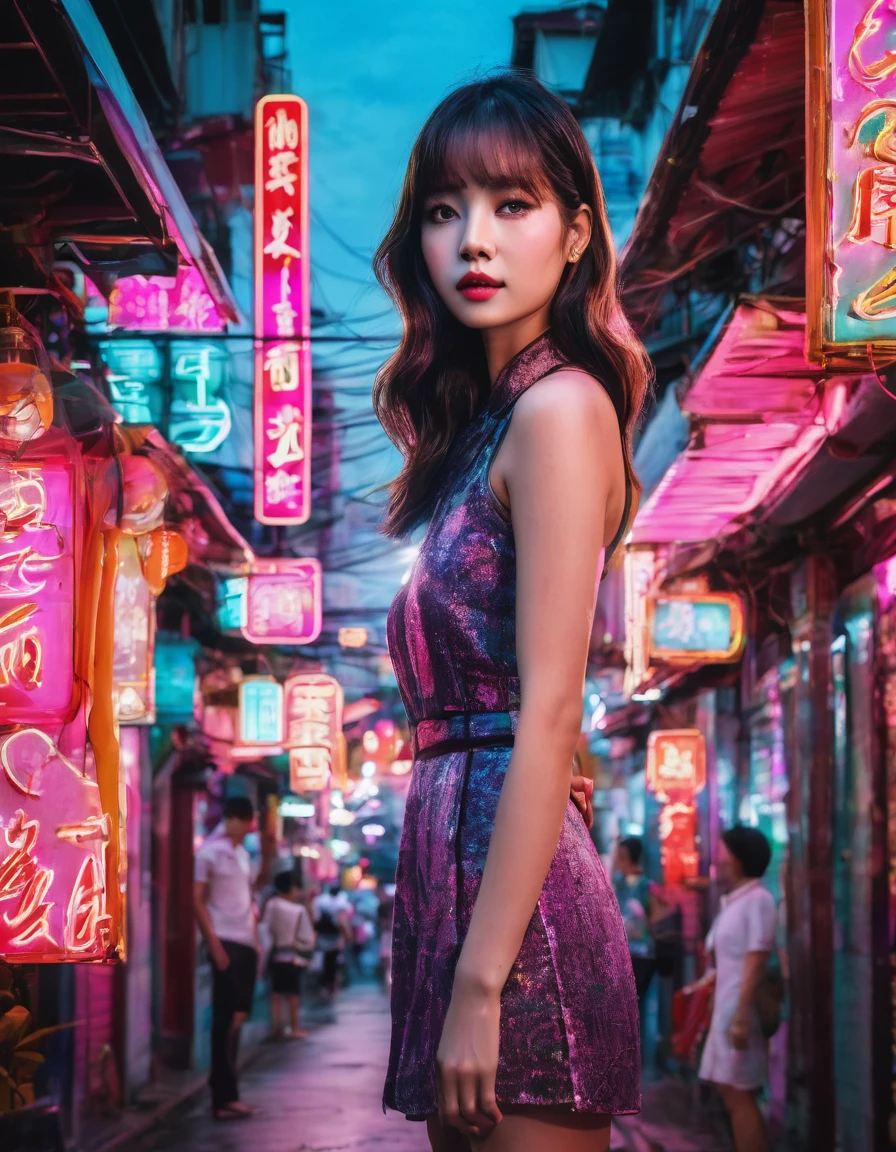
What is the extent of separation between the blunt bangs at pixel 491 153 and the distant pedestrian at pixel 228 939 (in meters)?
9.75

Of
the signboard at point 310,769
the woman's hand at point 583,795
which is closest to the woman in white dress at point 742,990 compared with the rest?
the woman's hand at point 583,795

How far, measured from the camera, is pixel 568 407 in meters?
1.76

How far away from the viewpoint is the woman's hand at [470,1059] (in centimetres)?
160

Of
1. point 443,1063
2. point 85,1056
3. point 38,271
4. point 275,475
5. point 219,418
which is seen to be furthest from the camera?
point 275,475

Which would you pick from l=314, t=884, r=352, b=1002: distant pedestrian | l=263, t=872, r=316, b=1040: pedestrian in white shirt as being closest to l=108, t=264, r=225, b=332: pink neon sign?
l=263, t=872, r=316, b=1040: pedestrian in white shirt

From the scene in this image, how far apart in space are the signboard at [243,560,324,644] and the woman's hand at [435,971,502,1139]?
1541 centimetres

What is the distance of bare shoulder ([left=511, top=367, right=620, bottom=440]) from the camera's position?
5.73 feet

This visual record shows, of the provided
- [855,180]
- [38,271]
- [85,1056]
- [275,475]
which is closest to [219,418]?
[275,475]

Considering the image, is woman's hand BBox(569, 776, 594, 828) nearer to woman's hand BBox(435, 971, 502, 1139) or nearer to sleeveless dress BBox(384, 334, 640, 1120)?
sleeveless dress BBox(384, 334, 640, 1120)

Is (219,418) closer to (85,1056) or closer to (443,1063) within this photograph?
(85,1056)

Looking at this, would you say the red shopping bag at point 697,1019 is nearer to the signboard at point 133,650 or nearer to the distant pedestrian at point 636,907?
the distant pedestrian at point 636,907

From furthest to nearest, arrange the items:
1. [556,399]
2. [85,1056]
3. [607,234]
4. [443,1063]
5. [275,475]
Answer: [275,475] < [85,1056] < [607,234] < [556,399] < [443,1063]

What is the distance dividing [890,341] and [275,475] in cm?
949

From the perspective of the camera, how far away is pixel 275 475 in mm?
13383
